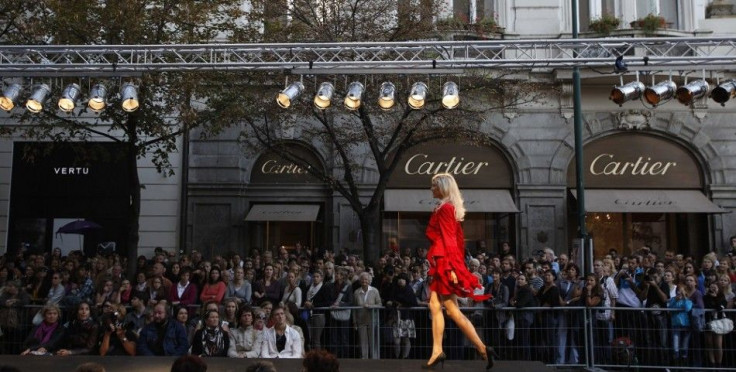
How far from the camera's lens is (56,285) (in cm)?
1309

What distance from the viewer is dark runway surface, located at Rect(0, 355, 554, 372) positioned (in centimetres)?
865

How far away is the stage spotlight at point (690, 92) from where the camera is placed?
10704 mm

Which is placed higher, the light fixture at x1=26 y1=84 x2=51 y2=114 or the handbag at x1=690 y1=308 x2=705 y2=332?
the light fixture at x1=26 y1=84 x2=51 y2=114

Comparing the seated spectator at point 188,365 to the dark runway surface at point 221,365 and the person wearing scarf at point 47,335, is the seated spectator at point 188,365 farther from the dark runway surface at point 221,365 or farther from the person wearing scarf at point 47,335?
the person wearing scarf at point 47,335

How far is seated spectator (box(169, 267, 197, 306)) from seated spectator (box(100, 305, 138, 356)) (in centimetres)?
160

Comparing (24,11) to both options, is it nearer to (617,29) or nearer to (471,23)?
(471,23)

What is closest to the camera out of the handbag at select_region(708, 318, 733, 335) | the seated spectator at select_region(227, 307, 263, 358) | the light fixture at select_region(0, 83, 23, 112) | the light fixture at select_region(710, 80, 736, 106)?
the seated spectator at select_region(227, 307, 263, 358)

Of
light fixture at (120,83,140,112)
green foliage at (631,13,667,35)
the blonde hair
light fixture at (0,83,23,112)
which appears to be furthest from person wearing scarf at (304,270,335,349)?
green foliage at (631,13,667,35)

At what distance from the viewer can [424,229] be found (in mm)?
21359

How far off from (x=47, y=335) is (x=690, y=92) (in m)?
9.96

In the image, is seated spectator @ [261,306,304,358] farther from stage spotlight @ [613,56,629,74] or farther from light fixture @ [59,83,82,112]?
stage spotlight @ [613,56,629,74]

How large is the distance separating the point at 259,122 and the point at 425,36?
560cm

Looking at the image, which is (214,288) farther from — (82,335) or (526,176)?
(526,176)

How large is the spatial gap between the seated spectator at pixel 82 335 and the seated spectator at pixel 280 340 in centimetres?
251
